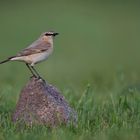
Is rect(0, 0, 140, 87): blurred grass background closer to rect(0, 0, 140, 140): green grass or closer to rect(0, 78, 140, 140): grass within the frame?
rect(0, 0, 140, 140): green grass

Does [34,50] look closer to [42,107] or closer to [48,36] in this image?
[48,36]

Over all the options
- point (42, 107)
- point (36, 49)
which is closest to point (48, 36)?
point (36, 49)

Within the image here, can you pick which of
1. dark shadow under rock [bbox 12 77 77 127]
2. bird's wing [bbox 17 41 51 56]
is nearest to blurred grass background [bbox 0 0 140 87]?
bird's wing [bbox 17 41 51 56]

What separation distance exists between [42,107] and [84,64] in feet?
32.4

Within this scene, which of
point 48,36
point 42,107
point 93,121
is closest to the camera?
point 42,107

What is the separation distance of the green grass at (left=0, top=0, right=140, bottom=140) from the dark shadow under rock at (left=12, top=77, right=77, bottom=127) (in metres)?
0.21

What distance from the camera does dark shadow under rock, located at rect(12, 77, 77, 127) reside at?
9.45 metres

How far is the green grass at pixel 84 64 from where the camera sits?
29.9ft

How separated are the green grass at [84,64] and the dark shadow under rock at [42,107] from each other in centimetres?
21

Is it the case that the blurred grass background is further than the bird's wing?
Yes

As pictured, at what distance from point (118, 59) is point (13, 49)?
3802mm

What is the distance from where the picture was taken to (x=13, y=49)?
73.4ft

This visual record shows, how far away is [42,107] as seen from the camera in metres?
9.62

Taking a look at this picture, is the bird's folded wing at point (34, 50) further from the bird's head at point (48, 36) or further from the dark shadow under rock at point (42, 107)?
the dark shadow under rock at point (42, 107)
